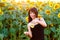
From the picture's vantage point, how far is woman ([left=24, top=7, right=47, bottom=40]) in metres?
3.57

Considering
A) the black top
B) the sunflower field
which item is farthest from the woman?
the sunflower field

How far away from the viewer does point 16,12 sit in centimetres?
403

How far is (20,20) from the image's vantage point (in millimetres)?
3975

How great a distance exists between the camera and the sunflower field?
12.9 ft

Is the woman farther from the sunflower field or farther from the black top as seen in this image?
the sunflower field

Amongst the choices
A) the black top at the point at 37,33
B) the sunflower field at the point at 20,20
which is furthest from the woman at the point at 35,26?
the sunflower field at the point at 20,20

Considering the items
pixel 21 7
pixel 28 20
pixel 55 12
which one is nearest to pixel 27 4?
pixel 21 7

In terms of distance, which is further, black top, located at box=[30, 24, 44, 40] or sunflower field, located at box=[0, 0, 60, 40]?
sunflower field, located at box=[0, 0, 60, 40]

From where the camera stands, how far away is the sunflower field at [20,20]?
3941 millimetres

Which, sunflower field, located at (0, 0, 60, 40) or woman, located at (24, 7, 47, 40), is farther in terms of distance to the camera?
sunflower field, located at (0, 0, 60, 40)

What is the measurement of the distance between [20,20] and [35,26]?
0.43 metres

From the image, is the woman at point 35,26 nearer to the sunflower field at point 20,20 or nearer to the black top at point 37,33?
the black top at point 37,33

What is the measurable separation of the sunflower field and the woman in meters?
0.30

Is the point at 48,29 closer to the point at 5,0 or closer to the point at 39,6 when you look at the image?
the point at 39,6
